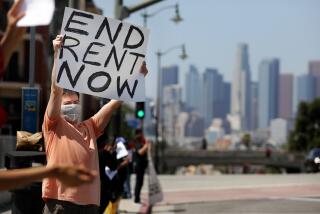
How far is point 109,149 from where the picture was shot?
952 centimetres

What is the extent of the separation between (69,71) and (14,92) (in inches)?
1976

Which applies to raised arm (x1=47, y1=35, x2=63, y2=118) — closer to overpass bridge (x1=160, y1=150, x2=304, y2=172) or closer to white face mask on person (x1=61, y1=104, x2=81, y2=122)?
white face mask on person (x1=61, y1=104, x2=81, y2=122)

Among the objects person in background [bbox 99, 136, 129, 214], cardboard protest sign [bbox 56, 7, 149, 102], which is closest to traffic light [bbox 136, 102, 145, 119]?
person in background [bbox 99, 136, 129, 214]

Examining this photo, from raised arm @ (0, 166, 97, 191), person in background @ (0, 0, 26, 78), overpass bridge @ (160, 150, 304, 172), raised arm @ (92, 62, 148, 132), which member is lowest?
overpass bridge @ (160, 150, 304, 172)

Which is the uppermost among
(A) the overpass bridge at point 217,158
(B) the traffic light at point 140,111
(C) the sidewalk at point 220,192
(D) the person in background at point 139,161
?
(B) the traffic light at point 140,111

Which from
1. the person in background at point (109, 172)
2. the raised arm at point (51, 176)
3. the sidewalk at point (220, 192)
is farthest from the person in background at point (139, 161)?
the raised arm at point (51, 176)

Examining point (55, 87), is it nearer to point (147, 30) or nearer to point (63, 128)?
point (63, 128)

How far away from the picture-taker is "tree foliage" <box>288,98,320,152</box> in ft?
314

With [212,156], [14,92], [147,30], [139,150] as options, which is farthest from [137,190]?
[212,156]

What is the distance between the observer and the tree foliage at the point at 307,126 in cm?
9556

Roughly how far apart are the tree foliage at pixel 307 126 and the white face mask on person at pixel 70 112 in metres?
91.2

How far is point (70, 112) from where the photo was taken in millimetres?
5988

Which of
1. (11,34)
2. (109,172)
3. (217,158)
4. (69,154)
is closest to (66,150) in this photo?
(69,154)

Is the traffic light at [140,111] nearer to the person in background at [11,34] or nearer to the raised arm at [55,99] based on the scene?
the raised arm at [55,99]
